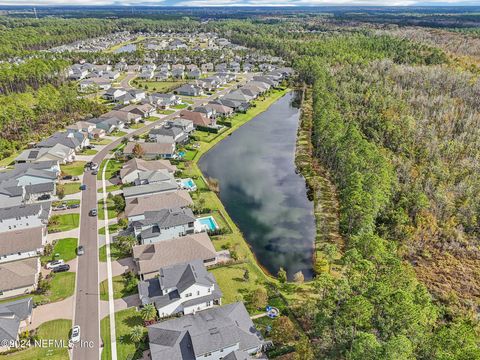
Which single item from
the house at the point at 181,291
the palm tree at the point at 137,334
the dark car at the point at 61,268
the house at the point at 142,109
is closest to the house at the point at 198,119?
the house at the point at 142,109

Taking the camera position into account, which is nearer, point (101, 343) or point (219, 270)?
point (101, 343)

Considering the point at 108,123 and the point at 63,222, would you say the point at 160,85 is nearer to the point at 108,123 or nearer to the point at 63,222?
the point at 108,123

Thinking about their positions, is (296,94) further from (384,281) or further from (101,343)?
(101,343)

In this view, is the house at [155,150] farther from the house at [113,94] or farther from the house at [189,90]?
the house at [189,90]

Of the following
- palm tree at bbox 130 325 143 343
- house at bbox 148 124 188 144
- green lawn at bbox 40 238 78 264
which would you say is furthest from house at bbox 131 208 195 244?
house at bbox 148 124 188 144

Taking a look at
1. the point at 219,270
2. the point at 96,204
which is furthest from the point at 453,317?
the point at 96,204

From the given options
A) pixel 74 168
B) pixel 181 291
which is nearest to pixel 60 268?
pixel 181 291
